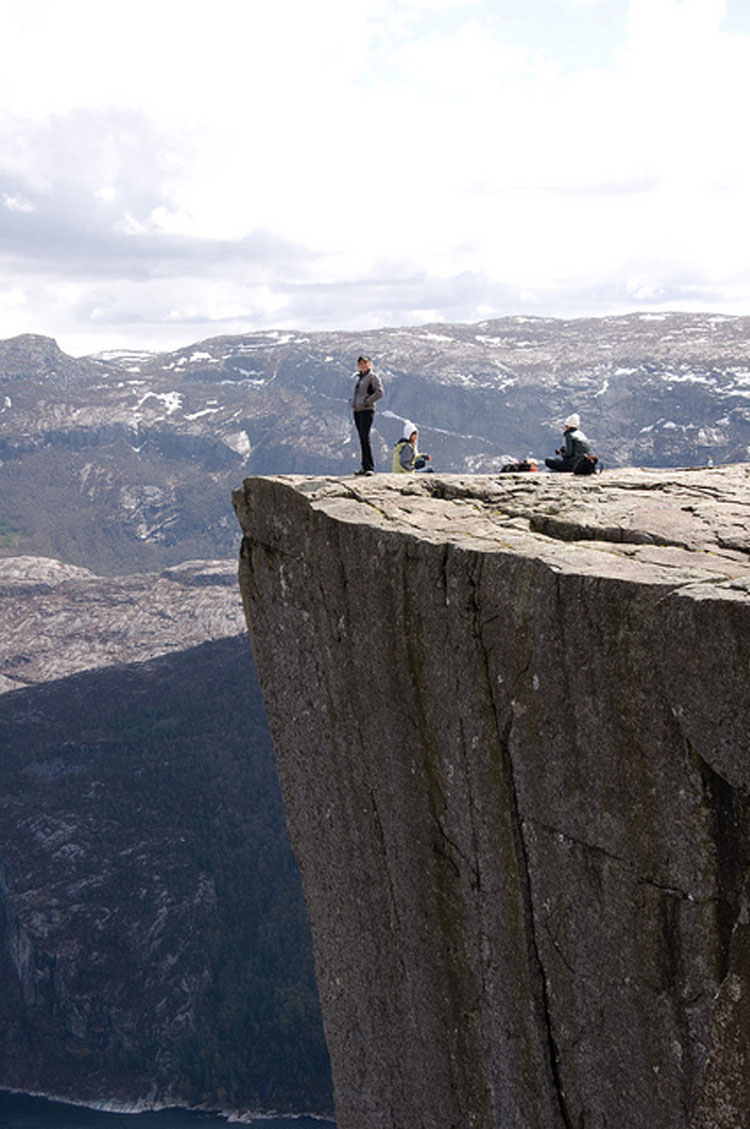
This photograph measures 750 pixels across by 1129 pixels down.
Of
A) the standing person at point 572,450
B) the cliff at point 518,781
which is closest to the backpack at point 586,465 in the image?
the standing person at point 572,450

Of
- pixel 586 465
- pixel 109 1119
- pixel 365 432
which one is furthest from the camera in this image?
pixel 109 1119

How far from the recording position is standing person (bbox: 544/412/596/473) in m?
21.8

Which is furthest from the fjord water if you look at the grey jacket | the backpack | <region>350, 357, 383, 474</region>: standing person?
the backpack

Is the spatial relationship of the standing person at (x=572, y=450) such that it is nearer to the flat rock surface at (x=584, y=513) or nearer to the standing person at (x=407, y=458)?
the flat rock surface at (x=584, y=513)

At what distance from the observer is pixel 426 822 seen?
15633 mm

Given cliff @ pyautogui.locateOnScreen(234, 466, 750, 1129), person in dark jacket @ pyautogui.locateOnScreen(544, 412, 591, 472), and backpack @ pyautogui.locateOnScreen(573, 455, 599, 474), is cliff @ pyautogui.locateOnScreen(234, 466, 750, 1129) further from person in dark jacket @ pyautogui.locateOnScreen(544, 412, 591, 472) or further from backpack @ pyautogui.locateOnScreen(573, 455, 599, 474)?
person in dark jacket @ pyautogui.locateOnScreen(544, 412, 591, 472)

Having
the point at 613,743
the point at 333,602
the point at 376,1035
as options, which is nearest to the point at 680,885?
the point at 613,743

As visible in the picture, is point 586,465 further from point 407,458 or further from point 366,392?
point 366,392

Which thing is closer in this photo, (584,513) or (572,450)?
(584,513)

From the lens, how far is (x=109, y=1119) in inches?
7288

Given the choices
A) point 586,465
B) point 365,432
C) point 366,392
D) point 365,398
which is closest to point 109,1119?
point 365,432

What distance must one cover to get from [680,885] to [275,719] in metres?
10.5

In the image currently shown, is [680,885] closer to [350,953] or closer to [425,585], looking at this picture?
[425,585]

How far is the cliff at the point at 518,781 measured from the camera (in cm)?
1113
